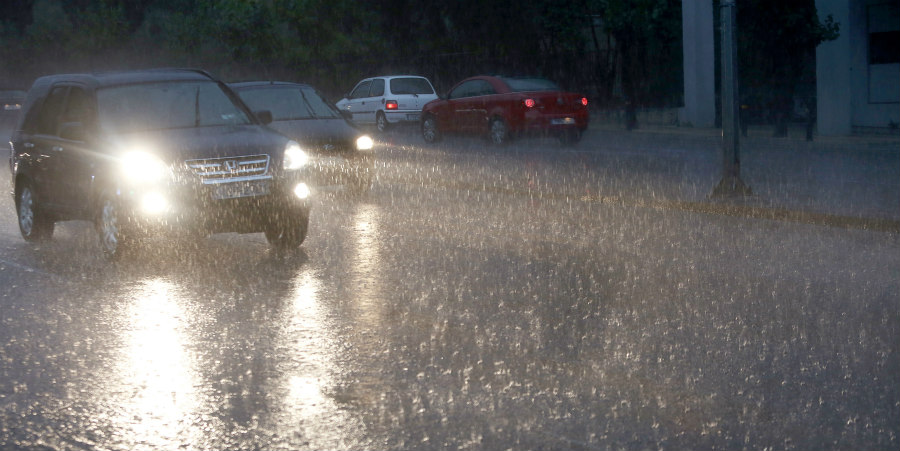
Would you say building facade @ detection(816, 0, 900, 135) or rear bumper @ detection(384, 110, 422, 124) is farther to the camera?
rear bumper @ detection(384, 110, 422, 124)

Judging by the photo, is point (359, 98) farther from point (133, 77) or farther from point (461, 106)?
point (133, 77)

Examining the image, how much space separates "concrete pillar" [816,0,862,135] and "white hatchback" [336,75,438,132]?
1079cm

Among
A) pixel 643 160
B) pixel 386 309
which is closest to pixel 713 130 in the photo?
pixel 643 160

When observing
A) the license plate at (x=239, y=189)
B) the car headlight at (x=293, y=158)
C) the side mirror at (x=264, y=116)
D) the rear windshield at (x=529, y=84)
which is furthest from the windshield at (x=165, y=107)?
the rear windshield at (x=529, y=84)

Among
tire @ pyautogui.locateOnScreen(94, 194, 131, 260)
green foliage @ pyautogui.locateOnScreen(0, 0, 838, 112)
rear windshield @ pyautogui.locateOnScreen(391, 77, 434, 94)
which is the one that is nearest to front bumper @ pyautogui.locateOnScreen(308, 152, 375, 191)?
tire @ pyautogui.locateOnScreen(94, 194, 131, 260)

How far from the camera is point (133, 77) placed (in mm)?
11000

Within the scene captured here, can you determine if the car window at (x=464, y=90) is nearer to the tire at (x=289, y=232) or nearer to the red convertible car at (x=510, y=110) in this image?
the red convertible car at (x=510, y=110)

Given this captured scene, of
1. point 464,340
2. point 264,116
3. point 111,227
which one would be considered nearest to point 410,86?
point 264,116

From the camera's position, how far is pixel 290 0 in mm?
43438

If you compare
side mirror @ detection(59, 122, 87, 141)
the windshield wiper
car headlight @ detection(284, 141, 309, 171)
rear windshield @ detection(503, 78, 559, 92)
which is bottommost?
car headlight @ detection(284, 141, 309, 171)

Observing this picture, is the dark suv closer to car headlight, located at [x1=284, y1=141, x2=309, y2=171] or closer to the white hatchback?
car headlight, located at [x1=284, y1=141, x2=309, y2=171]

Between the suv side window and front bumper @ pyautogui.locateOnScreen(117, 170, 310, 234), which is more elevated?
the suv side window

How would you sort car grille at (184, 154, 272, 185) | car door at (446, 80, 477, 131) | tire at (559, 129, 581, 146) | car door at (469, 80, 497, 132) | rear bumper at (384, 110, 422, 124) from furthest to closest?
rear bumper at (384, 110, 422, 124) < car door at (446, 80, 477, 131) < car door at (469, 80, 497, 132) < tire at (559, 129, 581, 146) < car grille at (184, 154, 272, 185)

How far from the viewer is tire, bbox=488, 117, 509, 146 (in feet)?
80.1
